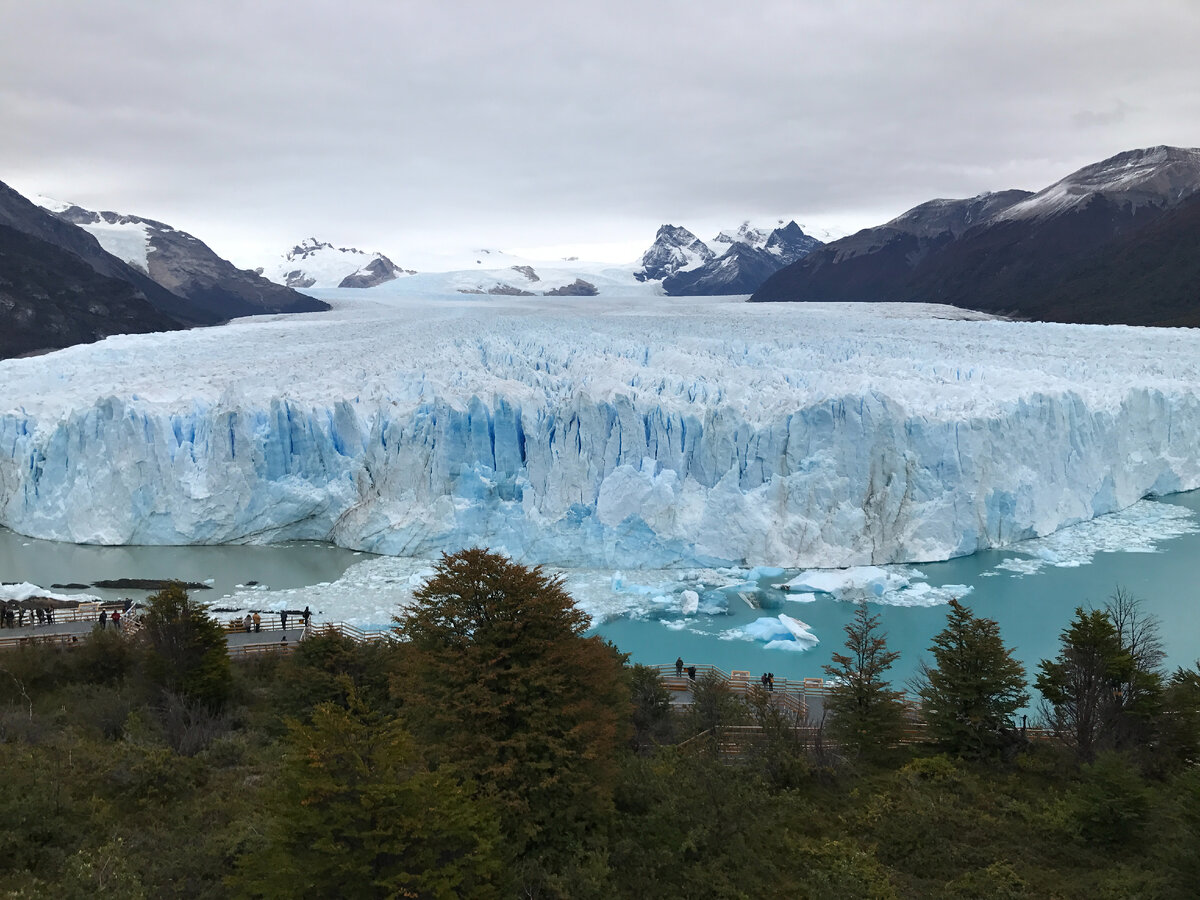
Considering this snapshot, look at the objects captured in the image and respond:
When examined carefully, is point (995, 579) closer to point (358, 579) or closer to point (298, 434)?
point (358, 579)

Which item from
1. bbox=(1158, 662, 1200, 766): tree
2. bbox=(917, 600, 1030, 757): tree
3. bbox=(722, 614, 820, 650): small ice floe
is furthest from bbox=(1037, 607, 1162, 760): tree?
bbox=(722, 614, 820, 650): small ice floe

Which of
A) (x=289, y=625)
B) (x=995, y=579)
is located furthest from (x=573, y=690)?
(x=995, y=579)

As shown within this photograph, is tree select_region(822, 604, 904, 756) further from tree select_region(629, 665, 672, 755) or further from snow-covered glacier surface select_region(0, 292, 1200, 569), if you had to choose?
snow-covered glacier surface select_region(0, 292, 1200, 569)

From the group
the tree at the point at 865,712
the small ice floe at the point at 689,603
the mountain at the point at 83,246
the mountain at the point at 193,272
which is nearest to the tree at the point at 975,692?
the tree at the point at 865,712

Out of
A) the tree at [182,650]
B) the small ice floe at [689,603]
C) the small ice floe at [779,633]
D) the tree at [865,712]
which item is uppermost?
Result: the tree at [182,650]

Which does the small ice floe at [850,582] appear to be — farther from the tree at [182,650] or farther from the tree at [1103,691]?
the tree at [182,650]

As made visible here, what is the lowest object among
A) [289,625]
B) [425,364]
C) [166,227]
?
[289,625]
